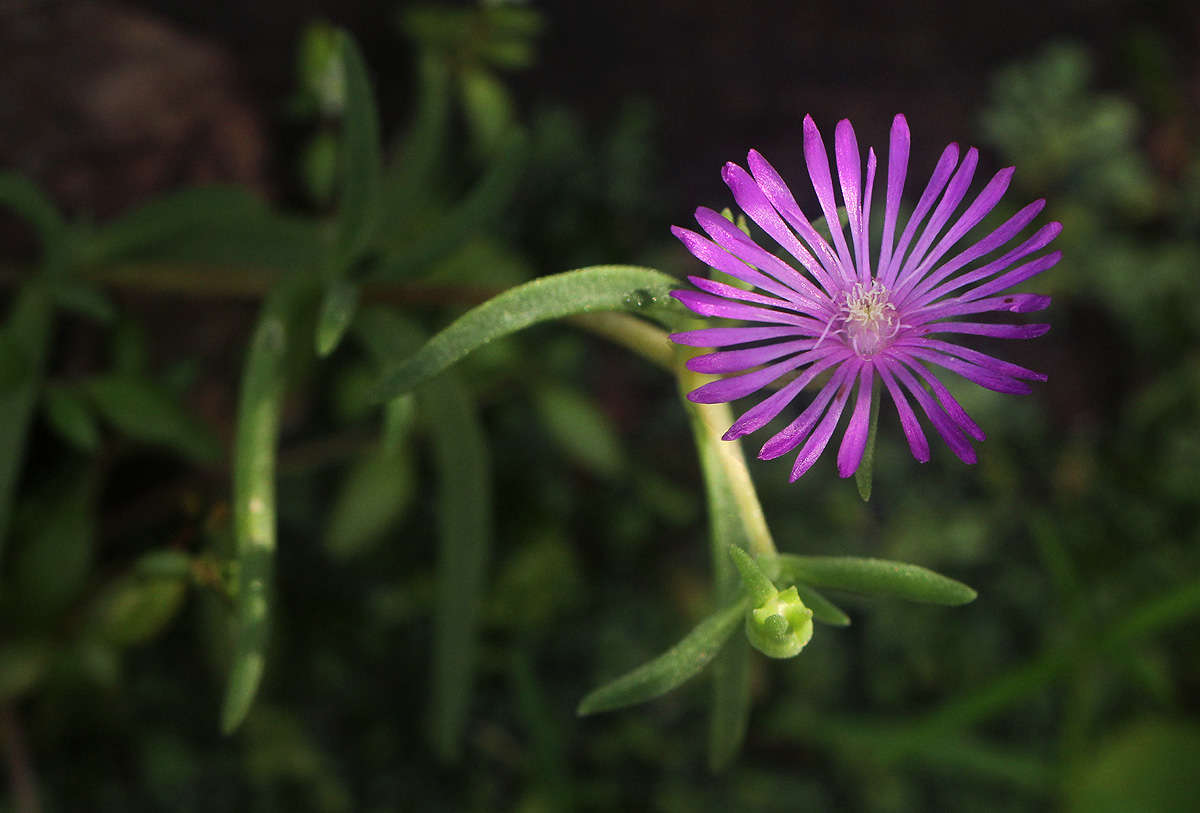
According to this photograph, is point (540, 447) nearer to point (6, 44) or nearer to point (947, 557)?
point (947, 557)

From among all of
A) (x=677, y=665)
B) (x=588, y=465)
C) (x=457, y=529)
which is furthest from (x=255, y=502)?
(x=588, y=465)

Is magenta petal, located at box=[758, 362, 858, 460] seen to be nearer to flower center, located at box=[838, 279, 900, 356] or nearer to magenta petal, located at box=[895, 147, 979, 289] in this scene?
flower center, located at box=[838, 279, 900, 356]

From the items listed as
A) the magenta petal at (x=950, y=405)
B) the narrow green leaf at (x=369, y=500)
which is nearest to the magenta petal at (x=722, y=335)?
the magenta petal at (x=950, y=405)

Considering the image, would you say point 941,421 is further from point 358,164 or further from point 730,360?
point 358,164

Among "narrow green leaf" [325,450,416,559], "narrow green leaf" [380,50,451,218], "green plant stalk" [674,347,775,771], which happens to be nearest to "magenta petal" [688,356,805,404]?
"green plant stalk" [674,347,775,771]

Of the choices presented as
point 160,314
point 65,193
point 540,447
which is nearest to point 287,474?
point 160,314

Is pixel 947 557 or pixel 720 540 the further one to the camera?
pixel 947 557

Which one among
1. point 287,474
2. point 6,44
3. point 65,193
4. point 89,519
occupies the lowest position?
point 89,519
